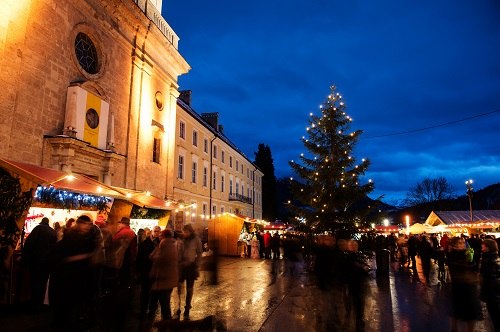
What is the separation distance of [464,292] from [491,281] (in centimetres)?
76

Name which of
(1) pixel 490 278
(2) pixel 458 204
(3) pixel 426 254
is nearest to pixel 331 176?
(3) pixel 426 254

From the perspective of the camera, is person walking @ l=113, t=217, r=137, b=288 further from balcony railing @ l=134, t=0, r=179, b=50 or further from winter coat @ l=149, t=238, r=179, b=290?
balcony railing @ l=134, t=0, r=179, b=50

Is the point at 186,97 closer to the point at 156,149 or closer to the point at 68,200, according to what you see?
the point at 156,149

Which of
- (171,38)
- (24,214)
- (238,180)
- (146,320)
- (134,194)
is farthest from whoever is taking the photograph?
(238,180)

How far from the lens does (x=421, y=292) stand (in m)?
12.3

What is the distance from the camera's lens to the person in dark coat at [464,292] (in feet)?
20.5

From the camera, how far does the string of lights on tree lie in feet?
36.6

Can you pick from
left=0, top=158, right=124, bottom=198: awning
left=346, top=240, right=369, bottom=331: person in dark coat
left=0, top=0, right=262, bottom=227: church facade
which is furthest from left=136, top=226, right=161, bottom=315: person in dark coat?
left=0, top=0, right=262, bottom=227: church facade

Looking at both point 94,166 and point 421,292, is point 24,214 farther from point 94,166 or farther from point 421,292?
point 421,292

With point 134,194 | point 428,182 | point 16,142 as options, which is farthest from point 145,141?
point 428,182

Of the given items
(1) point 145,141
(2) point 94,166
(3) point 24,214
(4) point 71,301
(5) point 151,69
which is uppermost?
(5) point 151,69

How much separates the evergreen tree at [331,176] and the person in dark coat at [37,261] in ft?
47.6

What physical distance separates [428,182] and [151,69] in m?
71.9

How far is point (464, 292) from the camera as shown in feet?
20.8
